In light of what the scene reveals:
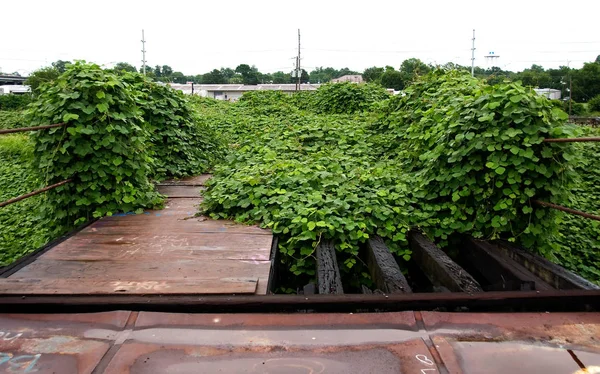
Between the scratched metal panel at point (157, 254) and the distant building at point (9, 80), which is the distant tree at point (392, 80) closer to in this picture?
the scratched metal panel at point (157, 254)

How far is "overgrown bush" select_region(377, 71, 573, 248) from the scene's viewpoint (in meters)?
3.50

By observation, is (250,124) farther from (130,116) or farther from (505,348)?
(505,348)

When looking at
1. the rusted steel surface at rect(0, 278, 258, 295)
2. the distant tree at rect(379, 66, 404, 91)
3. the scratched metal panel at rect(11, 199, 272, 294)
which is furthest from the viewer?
the distant tree at rect(379, 66, 404, 91)

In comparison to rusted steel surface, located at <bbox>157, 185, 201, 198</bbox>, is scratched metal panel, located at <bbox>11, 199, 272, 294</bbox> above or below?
below

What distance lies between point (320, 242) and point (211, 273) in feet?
3.47

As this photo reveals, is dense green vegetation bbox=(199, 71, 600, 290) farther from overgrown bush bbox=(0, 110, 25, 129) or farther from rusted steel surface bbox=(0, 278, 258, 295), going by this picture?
overgrown bush bbox=(0, 110, 25, 129)

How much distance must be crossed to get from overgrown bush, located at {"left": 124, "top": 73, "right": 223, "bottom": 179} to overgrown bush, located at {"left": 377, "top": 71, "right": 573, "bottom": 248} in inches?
155

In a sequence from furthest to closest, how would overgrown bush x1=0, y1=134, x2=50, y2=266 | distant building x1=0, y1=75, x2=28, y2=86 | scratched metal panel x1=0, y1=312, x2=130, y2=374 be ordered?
1. distant building x1=0, y1=75, x2=28, y2=86
2. overgrown bush x1=0, y1=134, x2=50, y2=266
3. scratched metal panel x1=0, y1=312, x2=130, y2=374

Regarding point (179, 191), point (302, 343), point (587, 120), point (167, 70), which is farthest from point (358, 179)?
point (167, 70)

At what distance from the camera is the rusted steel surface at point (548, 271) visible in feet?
8.91

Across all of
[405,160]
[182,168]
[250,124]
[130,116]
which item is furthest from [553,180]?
[250,124]

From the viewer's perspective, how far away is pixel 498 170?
3525mm

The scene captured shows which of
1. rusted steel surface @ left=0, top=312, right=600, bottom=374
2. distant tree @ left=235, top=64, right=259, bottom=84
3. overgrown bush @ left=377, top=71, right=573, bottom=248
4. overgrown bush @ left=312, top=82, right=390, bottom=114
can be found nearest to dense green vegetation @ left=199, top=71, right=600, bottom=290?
overgrown bush @ left=377, top=71, right=573, bottom=248

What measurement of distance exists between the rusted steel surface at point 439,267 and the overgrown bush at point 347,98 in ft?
28.5
